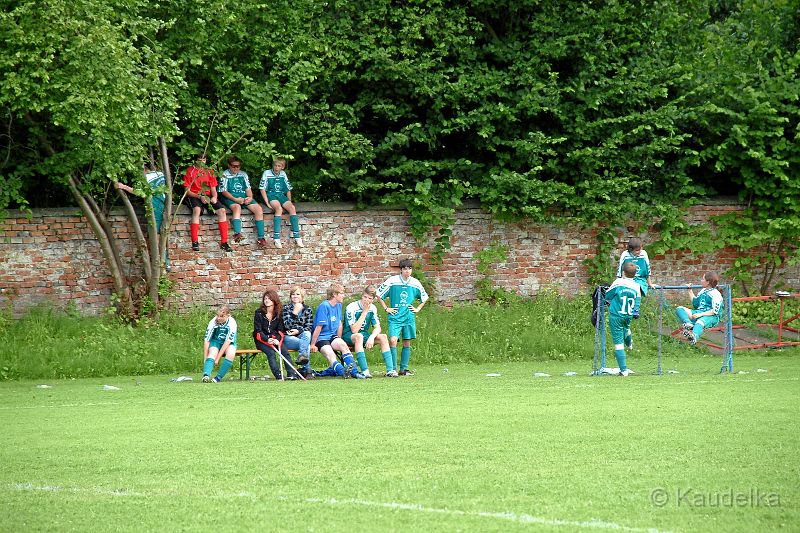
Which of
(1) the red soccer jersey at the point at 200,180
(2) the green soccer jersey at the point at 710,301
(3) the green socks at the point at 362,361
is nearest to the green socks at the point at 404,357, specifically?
(3) the green socks at the point at 362,361

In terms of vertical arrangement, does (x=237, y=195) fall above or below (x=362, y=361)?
above

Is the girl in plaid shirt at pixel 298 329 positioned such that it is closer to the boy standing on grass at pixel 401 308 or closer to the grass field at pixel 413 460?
the boy standing on grass at pixel 401 308

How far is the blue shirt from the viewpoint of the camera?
761 inches

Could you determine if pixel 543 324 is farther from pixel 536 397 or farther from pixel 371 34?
pixel 536 397

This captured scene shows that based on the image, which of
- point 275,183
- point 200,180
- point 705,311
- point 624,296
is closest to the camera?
point 624,296

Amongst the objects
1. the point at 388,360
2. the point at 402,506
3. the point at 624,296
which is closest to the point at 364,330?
the point at 388,360

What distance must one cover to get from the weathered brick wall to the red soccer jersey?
643 mm

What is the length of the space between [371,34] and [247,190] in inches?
174

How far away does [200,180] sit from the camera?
77.4 ft

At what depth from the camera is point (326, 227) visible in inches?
974

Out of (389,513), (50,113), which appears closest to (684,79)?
(50,113)

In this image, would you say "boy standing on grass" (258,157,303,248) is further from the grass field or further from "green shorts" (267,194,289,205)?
the grass field
